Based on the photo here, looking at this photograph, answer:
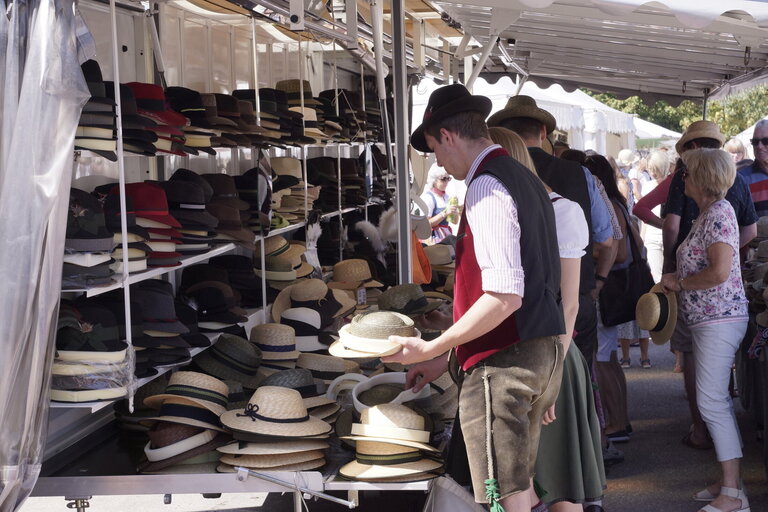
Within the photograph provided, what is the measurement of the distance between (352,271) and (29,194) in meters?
4.03

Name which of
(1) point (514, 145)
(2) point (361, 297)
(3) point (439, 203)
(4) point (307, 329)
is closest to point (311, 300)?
(4) point (307, 329)

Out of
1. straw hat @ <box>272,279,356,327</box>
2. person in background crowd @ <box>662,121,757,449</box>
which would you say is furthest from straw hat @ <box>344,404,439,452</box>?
person in background crowd @ <box>662,121,757,449</box>

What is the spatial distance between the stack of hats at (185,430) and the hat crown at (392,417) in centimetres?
62

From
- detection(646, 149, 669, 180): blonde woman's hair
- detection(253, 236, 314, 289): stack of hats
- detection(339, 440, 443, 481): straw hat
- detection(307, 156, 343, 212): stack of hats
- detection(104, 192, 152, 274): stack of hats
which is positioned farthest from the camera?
detection(646, 149, 669, 180): blonde woman's hair

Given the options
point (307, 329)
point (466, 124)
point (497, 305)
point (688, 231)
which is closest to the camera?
point (497, 305)

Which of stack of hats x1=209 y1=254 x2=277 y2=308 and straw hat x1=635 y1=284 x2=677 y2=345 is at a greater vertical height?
stack of hats x1=209 y1=254 x2=277 y2=308

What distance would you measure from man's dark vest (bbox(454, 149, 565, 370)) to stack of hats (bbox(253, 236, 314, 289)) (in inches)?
120

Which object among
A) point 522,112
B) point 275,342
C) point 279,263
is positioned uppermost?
point 522,112

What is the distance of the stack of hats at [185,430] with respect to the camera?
12.2 ft

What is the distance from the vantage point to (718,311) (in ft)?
15.8

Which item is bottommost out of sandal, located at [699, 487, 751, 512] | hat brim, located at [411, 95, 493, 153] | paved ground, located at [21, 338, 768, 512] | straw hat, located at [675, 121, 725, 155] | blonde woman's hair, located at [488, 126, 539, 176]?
paved ground, located at [21, 338, 768, 512]

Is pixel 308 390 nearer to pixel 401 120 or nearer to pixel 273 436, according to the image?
pixel 273 436

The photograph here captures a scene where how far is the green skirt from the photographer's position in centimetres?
370

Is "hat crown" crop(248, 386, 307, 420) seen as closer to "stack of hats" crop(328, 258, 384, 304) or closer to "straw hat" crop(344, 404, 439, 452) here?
"straw hat" crop(344, 404, 439, 452)
